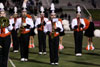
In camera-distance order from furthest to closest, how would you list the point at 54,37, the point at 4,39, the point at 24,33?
the point at 24,33
the point at 54,37
the point at 4,39

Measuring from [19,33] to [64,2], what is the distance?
3485cm

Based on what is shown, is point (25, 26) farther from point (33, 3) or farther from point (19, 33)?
point (33, 3)

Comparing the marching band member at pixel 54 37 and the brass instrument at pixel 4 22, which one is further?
the marching band member at pixel 54 37

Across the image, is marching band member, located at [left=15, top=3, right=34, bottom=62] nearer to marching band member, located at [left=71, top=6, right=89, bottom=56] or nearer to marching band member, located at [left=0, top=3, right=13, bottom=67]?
marching band member, located at [left=71, top=6, right=89, bottom=56]

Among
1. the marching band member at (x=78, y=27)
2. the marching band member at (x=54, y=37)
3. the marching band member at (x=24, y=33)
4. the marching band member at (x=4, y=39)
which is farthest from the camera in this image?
the marching band member at (x=78, y=27)

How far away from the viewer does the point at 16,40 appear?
1795cm

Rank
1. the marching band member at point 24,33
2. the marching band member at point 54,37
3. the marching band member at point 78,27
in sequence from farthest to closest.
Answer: the marching band member at point 78,27
the marching band member at point 24,33
the marching band member at point 54,37

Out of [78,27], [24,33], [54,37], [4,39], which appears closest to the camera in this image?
[4,39]

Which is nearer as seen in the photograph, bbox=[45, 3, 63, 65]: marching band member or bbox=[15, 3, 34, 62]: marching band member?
bbox=[45, 3, 63, 65]: marching band member

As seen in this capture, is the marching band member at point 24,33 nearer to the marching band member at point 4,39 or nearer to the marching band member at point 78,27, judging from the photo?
the marching band member at point 78,27

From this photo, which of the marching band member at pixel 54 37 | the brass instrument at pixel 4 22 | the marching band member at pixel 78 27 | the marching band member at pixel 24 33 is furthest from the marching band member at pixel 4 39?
the marching band member at pixel 78 27

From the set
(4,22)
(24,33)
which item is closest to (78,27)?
(24,33)

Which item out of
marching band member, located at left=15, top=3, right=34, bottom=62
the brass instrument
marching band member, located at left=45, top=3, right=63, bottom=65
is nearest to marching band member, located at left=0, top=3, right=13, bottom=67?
the brass instrument

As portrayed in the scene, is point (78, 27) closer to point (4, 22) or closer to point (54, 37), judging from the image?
point (54, 37)
